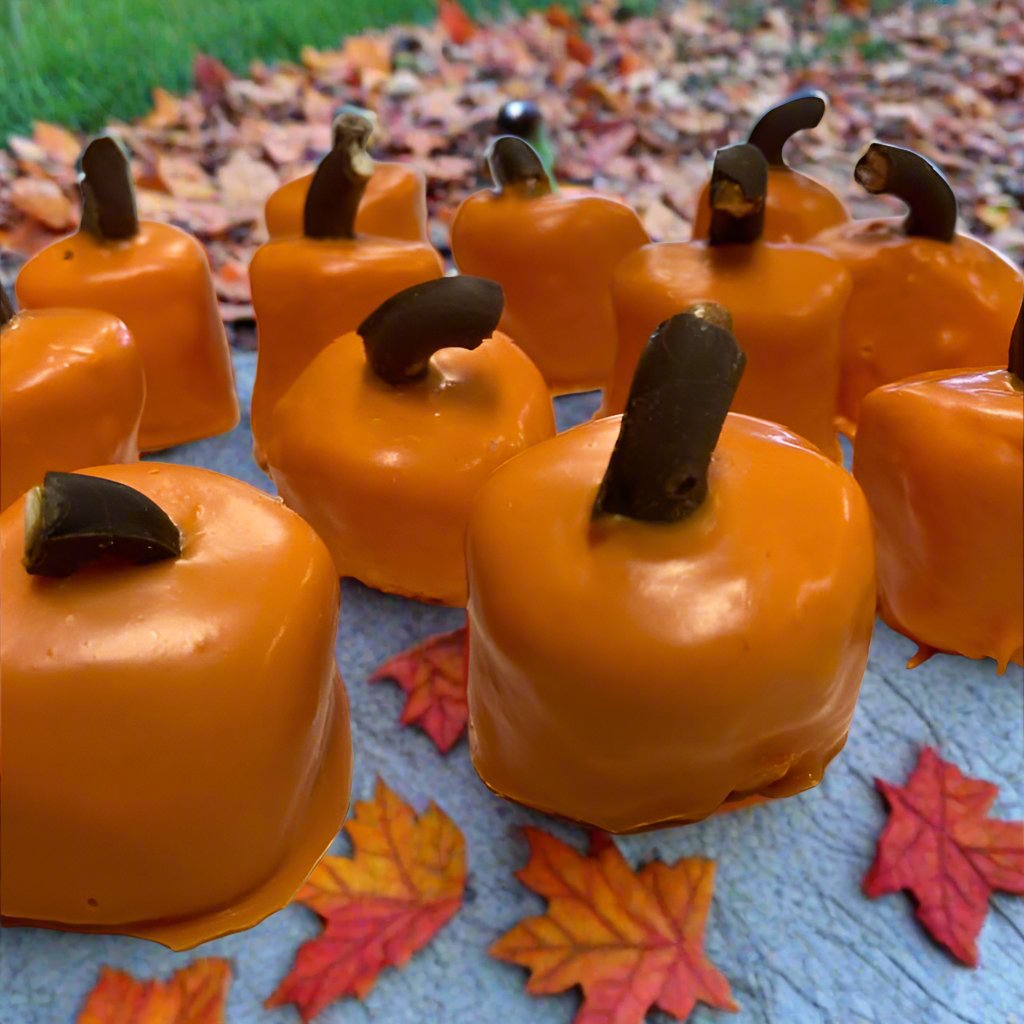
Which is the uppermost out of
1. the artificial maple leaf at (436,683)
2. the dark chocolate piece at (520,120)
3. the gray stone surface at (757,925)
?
the dark chocolate piece at (520,120)

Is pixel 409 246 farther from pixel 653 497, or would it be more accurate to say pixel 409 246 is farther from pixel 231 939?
pixel 231 939

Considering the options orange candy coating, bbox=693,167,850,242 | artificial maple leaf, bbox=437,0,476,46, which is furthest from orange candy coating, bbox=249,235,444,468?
artificial maple leaf, bbox=437,0,476,46

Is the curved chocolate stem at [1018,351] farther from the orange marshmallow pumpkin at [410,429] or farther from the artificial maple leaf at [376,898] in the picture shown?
the artificial maple leaf at [376,898]

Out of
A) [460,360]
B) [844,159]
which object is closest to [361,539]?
[460,360]

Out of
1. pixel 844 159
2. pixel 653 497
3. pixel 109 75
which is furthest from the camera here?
pixel 844 159

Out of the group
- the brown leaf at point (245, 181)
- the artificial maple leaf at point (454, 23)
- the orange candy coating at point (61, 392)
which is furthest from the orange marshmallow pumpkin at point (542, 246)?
the artificial maple leaf at point (454, 23)

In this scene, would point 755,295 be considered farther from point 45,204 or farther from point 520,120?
A: point 45,204

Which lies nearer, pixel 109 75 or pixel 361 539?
pixel 361 539

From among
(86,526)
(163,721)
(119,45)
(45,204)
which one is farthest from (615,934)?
(119,45)
